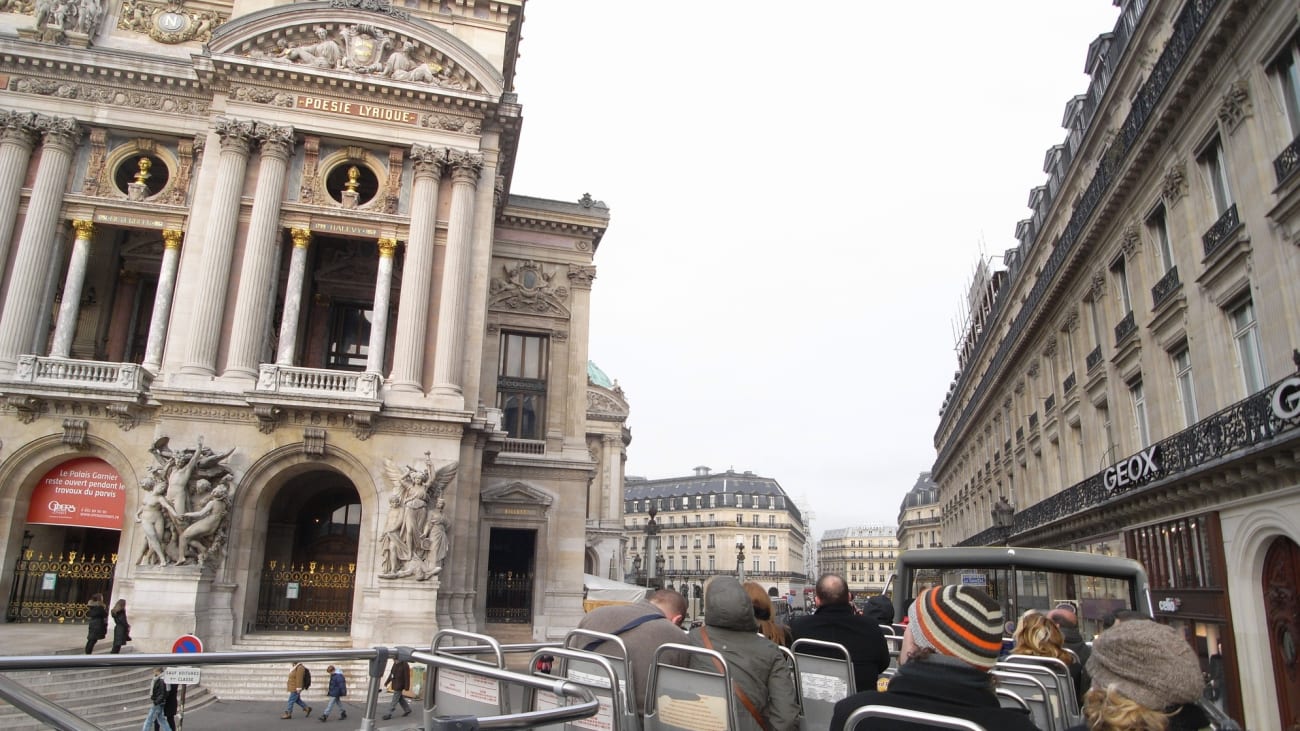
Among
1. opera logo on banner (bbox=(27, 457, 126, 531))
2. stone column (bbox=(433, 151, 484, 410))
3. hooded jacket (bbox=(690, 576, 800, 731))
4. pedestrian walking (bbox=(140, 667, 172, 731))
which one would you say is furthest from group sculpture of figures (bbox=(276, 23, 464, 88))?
hooded jacket (bbox=(690, 576, 800, 731))

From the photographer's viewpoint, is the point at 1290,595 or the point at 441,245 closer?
the point at 1290,595

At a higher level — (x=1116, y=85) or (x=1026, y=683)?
(x=1116, y=85)

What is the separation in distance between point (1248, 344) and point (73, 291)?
1085 inches

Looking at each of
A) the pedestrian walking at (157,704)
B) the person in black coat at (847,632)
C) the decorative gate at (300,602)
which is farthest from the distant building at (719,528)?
the person in black coat at (847,632)

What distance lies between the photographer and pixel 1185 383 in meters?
17.7

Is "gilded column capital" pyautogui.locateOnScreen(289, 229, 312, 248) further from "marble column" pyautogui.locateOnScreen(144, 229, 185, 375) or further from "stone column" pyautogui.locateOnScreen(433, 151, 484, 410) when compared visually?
"stone column" pyautogui.locateOnScreen(433, 151, 484, 410)

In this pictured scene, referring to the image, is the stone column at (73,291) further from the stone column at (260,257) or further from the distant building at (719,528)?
the distant building at (719,528)

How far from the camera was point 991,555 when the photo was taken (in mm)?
8320

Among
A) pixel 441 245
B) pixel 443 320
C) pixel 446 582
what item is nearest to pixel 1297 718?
pixel 446 582

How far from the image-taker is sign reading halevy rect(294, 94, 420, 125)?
75.7 feet

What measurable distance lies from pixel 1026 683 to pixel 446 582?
17911mm

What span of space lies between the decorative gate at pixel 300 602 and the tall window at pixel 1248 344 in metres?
20.4

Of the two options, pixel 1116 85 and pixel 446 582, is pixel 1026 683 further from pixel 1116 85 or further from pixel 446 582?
pixel 1116 85

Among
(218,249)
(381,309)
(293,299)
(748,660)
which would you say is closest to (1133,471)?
(748,660)
